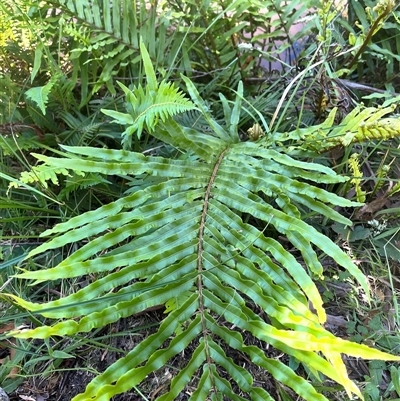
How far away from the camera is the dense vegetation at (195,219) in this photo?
0.85m

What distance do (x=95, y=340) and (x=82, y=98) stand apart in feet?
2.47

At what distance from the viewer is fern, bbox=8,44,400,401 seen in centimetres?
80

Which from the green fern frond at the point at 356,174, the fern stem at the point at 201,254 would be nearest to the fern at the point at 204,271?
the fern stem at the point at 201,254

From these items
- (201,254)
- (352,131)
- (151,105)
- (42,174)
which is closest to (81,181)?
(42,174)

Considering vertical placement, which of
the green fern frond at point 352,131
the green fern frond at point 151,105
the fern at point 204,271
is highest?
the green fern frond at point 151,105

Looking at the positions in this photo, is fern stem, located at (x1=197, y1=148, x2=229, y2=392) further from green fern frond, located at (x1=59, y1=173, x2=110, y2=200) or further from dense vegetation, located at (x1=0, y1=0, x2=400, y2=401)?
green fern frond, located at (x1=59, y1=173, x2=110, y2=200)

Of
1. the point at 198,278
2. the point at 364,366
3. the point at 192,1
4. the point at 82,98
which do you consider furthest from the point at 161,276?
the point at 192,1

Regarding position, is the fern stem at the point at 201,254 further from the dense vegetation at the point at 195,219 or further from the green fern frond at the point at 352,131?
the green fern frond at the point at 352,131

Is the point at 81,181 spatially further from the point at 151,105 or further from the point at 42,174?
the point at 151,105

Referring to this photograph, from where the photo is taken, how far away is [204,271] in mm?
904

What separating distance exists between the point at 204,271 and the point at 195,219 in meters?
0.14

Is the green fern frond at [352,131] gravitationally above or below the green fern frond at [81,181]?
above

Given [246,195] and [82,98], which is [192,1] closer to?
[82,98]

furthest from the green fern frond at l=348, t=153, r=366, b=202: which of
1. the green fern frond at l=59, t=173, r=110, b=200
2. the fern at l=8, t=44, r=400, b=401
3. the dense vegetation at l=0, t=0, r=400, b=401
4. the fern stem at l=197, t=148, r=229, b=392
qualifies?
the green fern frond at l=59, t=173, r=110, b=200
